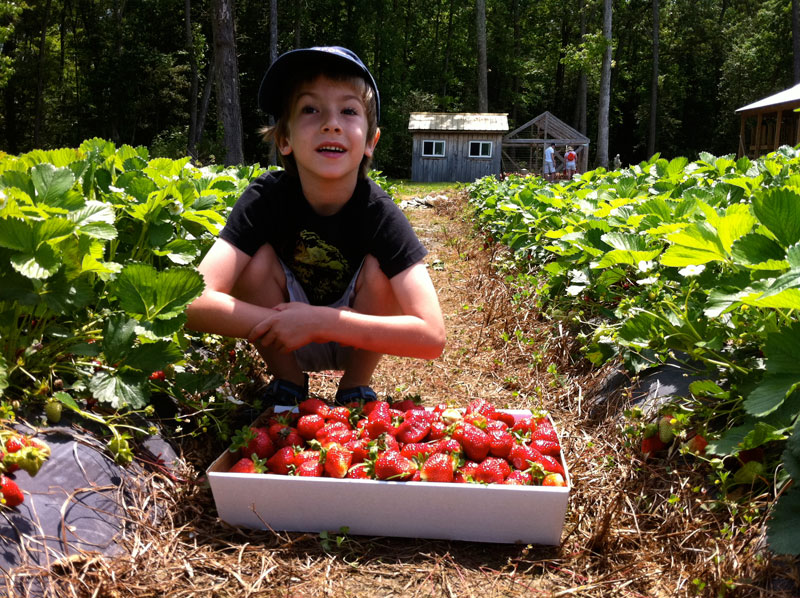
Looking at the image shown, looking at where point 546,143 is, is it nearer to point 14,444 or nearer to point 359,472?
point 359,472

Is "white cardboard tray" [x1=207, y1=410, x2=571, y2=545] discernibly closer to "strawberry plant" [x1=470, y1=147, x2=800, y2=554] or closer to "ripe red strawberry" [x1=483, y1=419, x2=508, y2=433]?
"ripe red strawberry" [x1=483, y1=419, x2=508, y2=433]

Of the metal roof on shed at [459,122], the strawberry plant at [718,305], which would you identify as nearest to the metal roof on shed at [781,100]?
the metal roof on shed at [459,122]

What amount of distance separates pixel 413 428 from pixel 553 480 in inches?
18.3

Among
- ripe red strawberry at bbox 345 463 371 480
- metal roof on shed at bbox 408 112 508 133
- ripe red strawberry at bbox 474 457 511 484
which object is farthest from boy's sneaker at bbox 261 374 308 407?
metal roof on shed at bbox 408 112 508 133

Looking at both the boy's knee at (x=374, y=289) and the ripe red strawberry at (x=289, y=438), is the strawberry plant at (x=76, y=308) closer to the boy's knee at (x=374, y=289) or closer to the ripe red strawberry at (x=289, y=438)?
the ripe red strawberry at (x=289, y=438)

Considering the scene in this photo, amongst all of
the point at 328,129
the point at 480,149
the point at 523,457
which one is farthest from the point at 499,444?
the point at 480,149

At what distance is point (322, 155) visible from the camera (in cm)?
250

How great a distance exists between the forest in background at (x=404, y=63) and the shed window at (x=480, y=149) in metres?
5.07

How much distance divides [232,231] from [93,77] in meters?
32.5

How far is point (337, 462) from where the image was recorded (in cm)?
195

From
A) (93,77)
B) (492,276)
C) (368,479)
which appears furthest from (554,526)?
(93,77)

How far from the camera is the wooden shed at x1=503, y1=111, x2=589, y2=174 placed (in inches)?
1253

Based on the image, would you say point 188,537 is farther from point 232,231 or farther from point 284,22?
point 284,22

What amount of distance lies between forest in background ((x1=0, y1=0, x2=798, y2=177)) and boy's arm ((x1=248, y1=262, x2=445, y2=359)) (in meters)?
22.0
